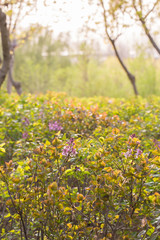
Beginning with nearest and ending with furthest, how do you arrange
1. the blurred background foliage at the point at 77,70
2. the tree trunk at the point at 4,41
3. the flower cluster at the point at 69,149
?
the flower cluster at the point at 69,149 < the tree trunk at the point at 4,41 < the blurred background foliage at the point at 77,70

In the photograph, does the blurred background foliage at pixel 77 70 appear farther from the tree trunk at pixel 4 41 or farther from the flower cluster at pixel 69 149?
the flower cluster at pixel 69 149

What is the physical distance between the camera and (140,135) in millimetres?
3742

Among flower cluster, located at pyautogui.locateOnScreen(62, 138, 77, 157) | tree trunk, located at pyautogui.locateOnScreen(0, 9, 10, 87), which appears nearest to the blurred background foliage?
tree trunk, located at pyautogui.locateOnScreen(0, 9, 10, 87)

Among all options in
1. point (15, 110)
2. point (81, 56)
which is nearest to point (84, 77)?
point (81, 56)

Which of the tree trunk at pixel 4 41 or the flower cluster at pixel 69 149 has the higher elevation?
the tree trunk at pixel 4 41

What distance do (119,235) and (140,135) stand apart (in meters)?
1.63

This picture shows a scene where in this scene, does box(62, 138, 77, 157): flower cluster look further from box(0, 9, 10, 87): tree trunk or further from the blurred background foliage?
the blurred background foliage

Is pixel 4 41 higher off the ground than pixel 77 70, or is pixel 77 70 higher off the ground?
pixel 4 41

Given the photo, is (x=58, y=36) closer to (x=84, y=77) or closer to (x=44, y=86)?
(x=44, y=86)

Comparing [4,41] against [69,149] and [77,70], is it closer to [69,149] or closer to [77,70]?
[69,149]

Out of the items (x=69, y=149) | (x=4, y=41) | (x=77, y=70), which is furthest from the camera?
(x=77, y=70)

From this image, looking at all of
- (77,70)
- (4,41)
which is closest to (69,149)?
(4,41)

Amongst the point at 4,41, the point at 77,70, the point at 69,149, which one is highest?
the point at 4,41

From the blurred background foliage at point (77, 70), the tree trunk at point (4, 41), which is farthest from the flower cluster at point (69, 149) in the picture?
the blurred background foliage at point (77, 70)
